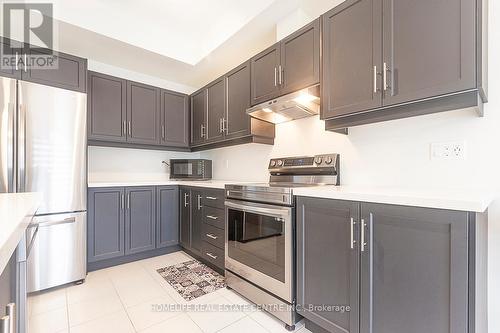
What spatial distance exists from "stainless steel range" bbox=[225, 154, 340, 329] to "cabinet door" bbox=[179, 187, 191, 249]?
0.92 meters

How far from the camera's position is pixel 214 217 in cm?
245

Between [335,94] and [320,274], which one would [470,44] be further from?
[320,274]

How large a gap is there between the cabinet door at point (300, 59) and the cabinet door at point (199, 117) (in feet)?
4.80

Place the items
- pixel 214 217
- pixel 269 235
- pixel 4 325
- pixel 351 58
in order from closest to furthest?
pixel 4 325 < pixel 351 58 < pixel 269 235 < pixel 214 217

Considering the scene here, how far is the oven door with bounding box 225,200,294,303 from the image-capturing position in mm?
1648

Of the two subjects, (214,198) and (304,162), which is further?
(214,198)

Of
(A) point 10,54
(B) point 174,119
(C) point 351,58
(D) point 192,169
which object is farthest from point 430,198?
(A) point 10,54

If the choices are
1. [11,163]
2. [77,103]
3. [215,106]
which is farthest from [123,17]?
[11,163]

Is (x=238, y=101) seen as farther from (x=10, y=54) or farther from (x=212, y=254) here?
(x=10, y=54)

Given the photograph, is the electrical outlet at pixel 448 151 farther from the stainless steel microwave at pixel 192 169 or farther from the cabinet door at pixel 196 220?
the stainless steel microwave at pixel 192 169

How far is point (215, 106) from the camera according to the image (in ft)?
9.98

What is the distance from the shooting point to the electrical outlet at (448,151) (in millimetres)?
1415

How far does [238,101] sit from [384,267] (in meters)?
2.08

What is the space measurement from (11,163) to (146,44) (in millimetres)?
1793
